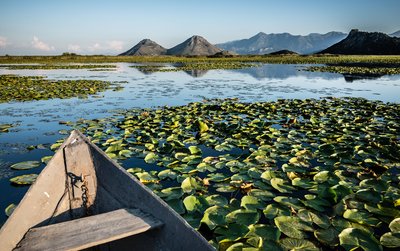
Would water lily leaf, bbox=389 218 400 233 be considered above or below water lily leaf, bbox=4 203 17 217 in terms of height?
above

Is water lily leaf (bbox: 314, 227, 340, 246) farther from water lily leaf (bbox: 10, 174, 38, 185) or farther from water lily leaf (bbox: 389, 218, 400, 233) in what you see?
water lily leaf (bbox: 10, 174, 38, 185)

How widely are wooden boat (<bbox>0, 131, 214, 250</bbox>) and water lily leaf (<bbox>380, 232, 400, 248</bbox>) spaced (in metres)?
1.75

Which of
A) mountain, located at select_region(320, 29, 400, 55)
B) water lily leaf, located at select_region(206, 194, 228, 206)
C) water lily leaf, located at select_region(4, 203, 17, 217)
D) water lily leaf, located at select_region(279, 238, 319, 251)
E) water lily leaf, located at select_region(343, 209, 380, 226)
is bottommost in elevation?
water lily leaf, located at select_region(279, 238, 319, 251)

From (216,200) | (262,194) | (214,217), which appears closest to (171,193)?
(216,200)

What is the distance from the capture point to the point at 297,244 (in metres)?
2.42

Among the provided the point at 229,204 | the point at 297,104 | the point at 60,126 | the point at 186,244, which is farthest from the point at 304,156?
the point at 60,126

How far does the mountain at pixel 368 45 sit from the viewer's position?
323 feet

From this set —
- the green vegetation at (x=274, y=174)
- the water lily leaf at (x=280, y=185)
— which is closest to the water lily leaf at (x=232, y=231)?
the green vegetation at (x=274, y=174)

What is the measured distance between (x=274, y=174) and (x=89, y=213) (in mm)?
2346

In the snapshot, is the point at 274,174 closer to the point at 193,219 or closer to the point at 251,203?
the point at 251,203

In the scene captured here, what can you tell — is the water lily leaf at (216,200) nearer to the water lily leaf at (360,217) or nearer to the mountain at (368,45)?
the water lily leaf at (360,217)

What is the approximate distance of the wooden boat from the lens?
76.9 inches

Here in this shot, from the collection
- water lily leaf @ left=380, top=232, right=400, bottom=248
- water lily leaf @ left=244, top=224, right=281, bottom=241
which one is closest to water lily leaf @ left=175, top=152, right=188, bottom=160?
water lily leaf @ left=244, top=224, right=281, bottom=241

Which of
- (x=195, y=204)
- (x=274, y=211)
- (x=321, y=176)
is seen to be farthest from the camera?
(x=321, y=176)
